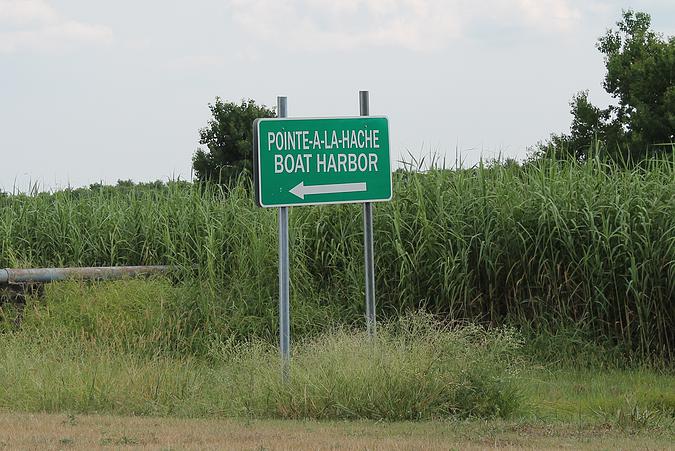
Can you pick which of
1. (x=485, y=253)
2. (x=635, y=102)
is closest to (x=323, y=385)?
(x=485, y=253)

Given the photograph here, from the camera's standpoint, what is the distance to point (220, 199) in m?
14.9

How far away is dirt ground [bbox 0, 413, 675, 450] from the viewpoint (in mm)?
6164

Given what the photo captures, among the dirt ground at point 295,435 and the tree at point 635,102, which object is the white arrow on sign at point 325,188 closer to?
the dirt ground at point 295,435

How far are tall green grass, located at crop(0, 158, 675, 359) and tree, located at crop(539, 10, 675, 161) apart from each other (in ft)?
50.8

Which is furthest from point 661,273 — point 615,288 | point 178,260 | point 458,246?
point 178,260

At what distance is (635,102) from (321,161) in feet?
72.6

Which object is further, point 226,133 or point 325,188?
point 226,133

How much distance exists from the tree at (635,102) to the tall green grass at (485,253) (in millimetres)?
15473

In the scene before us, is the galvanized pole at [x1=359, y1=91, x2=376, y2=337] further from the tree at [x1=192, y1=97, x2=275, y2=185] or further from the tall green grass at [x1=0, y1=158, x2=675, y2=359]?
the tree at [x1=192, y1=97, x2=275, y2=185]

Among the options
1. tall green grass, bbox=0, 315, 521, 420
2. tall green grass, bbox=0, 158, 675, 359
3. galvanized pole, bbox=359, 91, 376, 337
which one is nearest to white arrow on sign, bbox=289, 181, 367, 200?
galvanized pole, bbox=359, 91, 376, 337

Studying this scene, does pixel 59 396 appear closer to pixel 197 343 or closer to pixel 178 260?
pixel 197 343

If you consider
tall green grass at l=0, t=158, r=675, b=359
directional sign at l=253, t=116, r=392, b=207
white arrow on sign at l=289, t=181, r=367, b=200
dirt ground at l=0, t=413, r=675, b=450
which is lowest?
dirt ground at l=0, t=413, r=675, b=450

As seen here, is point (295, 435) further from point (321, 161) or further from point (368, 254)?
point (321, 161)

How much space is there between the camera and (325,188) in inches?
362
